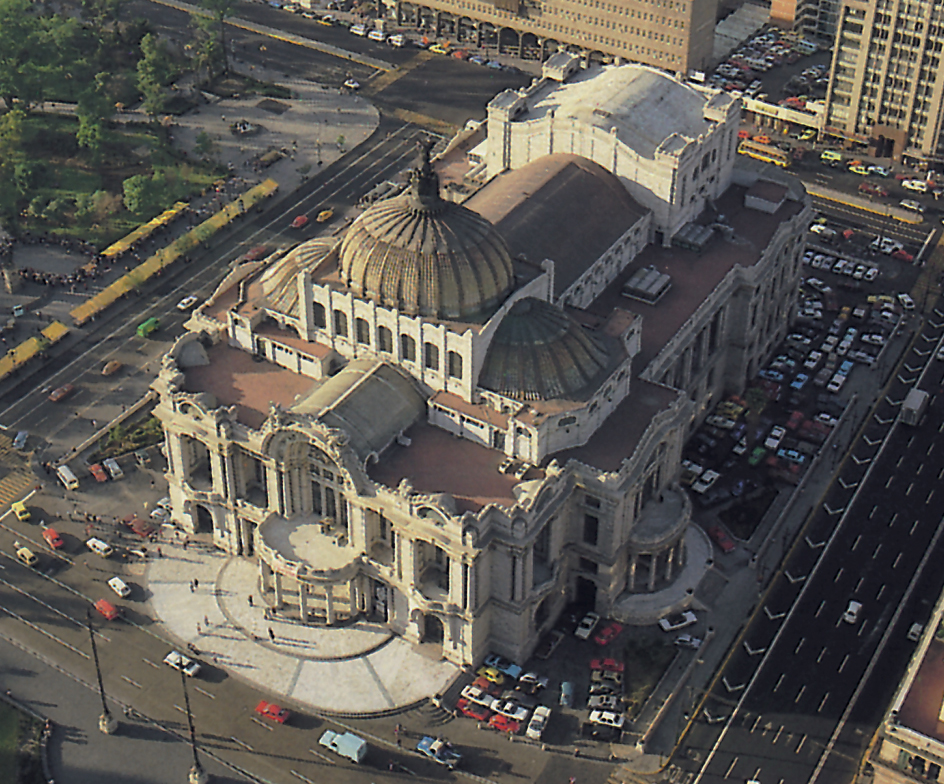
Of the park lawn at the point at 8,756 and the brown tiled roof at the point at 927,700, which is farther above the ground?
the brown tiled roof at the point at 927,700

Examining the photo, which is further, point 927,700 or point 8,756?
point 8,756

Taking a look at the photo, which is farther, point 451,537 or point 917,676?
point 451,537

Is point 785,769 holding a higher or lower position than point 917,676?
lower

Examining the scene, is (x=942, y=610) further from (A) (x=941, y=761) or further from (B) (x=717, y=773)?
(B) (x=717, y=773)

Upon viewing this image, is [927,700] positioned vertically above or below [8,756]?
above

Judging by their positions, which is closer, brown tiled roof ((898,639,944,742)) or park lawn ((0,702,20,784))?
brown tiled roof ((898,639,944,742))

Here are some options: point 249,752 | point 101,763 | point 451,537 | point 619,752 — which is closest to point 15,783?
point 101,763

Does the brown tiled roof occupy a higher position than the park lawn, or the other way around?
the brown tiled roof
